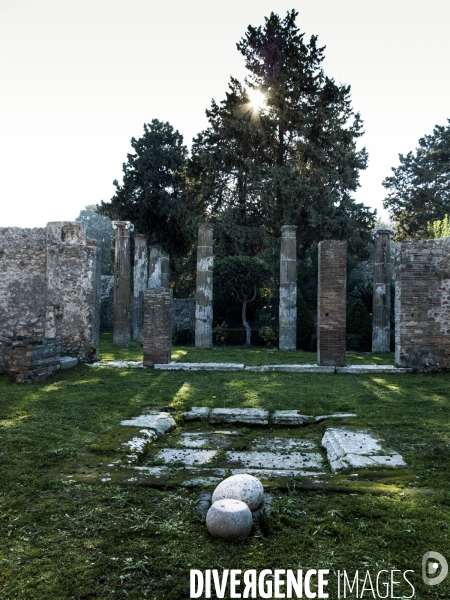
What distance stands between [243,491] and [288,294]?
1609cm

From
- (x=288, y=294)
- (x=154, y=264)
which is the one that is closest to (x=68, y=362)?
(x=288, y=294)

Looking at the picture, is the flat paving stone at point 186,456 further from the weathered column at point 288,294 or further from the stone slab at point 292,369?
the weathered column at point 288,294

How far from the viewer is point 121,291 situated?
19.4 meters

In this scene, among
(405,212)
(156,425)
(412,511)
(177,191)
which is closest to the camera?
(412,511)

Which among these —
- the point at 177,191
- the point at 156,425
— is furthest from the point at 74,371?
the point at 177,191

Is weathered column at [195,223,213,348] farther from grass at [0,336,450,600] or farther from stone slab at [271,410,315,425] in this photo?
grass at [0,336,450,600]

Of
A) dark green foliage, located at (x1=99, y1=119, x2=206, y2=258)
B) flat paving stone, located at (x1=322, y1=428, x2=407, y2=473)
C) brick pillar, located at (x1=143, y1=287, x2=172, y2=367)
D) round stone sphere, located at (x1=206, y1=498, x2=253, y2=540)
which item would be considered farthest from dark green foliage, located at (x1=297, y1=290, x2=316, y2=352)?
round stone sphere, located at (x1=206, y1=498, x2=253, y2=540)

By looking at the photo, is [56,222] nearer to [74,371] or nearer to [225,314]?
[74,371]

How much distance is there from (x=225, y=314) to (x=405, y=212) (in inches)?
627

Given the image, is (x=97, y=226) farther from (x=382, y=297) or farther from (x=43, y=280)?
(x=43, y=280)

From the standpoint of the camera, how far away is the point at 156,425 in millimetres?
6516

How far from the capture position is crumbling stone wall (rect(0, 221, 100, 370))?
473 inches

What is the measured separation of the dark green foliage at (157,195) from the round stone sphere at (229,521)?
23946 millimetres

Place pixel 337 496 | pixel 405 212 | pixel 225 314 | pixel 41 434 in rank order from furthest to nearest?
pixel 405 212, pixel 225 314, pixel 41 434, pixel 337 496
